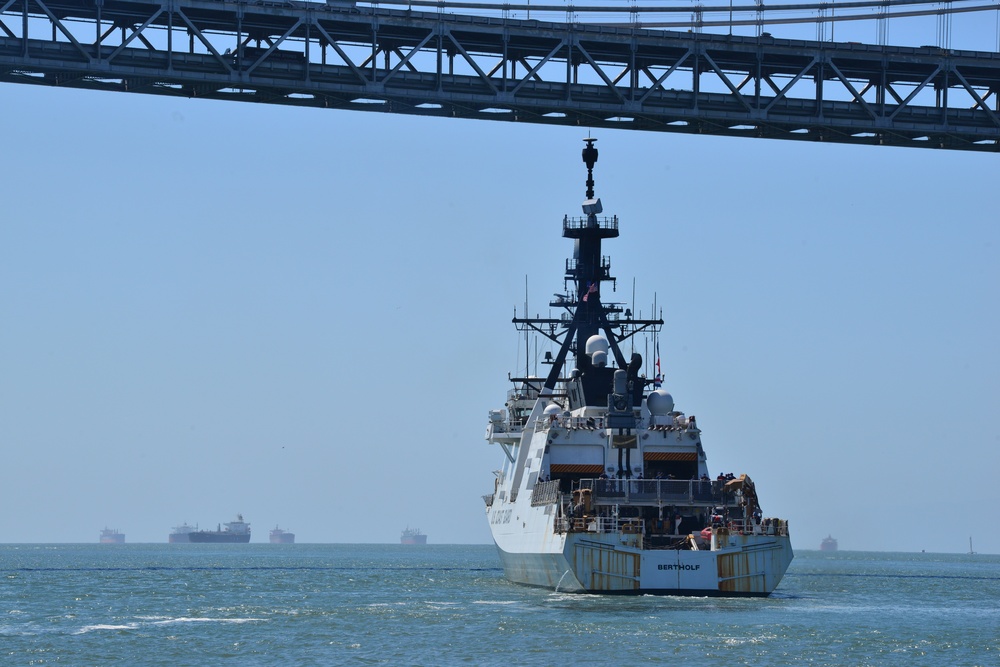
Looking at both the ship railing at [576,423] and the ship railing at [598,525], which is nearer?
the ship railing at [598,525]

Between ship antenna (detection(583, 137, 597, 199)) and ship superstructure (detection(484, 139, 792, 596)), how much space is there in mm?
94

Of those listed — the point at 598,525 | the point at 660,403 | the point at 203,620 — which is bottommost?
the point at 203,620

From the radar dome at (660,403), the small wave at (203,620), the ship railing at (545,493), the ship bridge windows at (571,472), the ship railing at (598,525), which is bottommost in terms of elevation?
the small wave at (203,620)

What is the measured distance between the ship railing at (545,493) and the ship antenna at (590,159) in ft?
65.3

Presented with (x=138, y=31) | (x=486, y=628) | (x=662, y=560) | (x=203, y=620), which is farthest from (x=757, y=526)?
(x=138, y=31)

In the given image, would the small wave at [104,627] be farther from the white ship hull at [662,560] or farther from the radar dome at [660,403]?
the radar dome at [660,403]

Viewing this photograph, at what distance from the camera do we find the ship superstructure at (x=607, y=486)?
46781 millimetres

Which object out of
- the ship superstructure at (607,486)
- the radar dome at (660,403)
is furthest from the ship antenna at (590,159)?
the radar dome at (660,403)

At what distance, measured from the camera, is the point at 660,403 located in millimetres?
59562

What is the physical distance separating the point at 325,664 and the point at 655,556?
50.1 ft

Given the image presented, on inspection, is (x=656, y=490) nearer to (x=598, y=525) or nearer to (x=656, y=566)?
(x=598, y=525)

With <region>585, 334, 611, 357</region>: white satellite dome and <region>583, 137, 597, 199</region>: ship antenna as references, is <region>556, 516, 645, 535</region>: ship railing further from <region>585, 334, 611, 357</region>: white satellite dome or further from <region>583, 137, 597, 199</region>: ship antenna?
<region>583, 137, 597, 199</region>: ship antenna

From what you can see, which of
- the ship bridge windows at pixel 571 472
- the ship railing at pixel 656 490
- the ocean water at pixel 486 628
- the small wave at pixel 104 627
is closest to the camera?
the ocean water at pixel 486 628

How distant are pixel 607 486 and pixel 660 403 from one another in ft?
33.5
